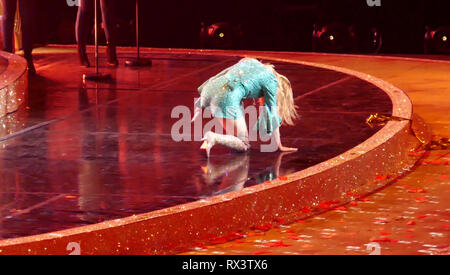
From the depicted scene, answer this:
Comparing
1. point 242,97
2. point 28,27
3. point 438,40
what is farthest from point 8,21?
point 438,40

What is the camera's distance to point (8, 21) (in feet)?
29.6

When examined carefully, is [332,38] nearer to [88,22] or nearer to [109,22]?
[109,22]

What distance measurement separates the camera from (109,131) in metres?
6.26

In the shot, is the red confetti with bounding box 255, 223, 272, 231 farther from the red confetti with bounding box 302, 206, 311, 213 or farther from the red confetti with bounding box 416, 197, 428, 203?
the red confetti with bounding box 416, 197, 428, 203

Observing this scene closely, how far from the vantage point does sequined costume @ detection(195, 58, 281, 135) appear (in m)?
5.68

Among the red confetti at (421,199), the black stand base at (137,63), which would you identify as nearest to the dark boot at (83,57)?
the black stand base at (137,63)

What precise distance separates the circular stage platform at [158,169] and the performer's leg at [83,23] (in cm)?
133

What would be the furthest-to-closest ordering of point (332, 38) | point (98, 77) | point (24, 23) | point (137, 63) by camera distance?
point (332, 38), point (137, 63), point (24, 23), point (98, 77)

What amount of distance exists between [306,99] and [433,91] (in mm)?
1654

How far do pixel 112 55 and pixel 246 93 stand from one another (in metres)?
4.29

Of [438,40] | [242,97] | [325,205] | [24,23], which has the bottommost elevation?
[325,205]

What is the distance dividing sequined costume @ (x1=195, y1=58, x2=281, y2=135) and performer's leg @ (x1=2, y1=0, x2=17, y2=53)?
3716 mm

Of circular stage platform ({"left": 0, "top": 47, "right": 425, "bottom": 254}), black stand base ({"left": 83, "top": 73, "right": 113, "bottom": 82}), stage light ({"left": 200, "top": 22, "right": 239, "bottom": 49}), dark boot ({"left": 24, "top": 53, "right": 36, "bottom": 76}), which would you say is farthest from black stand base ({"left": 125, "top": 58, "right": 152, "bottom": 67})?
stage light ({"left": 200, "top": 22, "right": 239, "bottom": 49})

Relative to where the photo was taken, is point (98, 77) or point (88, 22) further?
point (88, 22)
